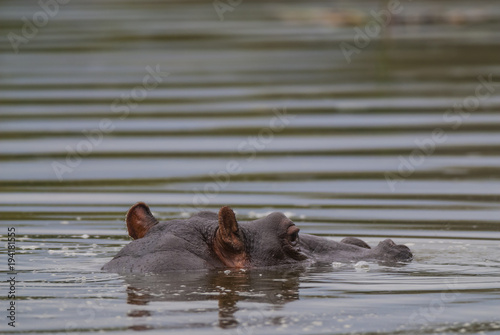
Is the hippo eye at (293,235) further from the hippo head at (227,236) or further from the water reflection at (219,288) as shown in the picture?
the water reflection at (219,288)

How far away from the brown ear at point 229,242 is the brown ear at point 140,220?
56cm

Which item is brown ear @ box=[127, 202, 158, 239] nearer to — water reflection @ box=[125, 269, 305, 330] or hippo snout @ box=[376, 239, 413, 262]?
water reflection @ box=[125, 269, 305, 330]

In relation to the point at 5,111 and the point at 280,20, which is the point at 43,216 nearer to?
the point at 5,111

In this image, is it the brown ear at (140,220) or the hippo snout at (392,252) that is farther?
the hippo snout at (392,252)

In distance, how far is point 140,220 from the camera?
1009 cm

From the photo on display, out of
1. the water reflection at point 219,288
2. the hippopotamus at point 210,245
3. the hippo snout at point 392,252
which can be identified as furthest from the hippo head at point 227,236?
the hippo snout at point 392,252

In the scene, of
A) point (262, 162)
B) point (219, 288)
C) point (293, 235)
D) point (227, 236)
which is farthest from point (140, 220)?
point (262, 162)

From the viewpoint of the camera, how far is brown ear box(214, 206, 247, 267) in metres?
9.59

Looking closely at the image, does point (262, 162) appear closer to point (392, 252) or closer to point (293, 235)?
point (392, 252)

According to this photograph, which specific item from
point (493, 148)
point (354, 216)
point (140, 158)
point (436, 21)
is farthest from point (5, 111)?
point (436, 21)

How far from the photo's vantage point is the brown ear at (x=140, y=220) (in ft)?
33.0

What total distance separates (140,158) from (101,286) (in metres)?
7.33

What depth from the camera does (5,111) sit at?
68.8ft

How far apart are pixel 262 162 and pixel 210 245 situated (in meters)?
6.79
